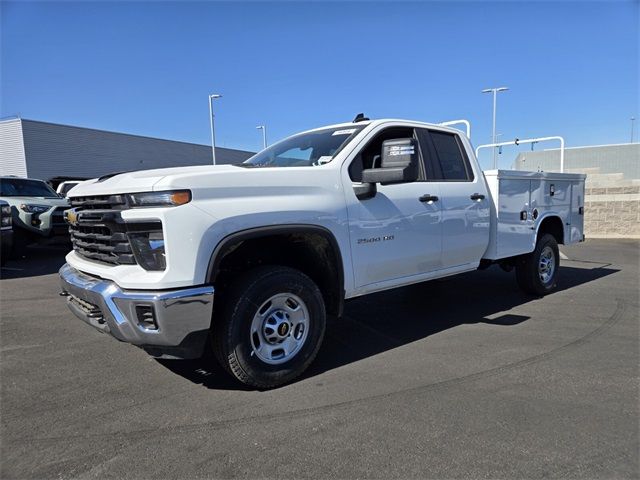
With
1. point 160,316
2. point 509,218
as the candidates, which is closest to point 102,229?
point 160,316

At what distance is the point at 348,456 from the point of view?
8.43 ft

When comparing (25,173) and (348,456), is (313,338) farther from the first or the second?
(25,173)

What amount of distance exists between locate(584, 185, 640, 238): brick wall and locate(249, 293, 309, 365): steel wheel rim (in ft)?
44.3

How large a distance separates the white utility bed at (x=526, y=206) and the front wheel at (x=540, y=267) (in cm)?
26

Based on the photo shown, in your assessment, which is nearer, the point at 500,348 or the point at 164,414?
the point at 164,414

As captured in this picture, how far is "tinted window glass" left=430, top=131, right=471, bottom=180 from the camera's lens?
486 centimetres

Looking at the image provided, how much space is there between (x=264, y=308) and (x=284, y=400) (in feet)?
2.22

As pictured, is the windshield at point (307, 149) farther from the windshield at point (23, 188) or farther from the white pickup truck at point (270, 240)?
the windshield at point (23, 188)

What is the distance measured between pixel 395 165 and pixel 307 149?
1.04 m

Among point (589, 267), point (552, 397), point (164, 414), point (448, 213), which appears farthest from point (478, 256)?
point (589, 267)

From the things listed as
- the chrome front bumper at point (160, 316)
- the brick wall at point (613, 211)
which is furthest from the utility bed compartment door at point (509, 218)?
the brick wall at point (613, 211)

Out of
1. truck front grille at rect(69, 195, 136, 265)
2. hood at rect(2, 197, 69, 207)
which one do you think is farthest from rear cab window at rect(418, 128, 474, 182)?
hood at rect(2, 197, 69, 207)

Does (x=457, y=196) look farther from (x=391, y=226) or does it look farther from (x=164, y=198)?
(x=164, y=198)

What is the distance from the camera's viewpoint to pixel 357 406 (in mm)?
3143
